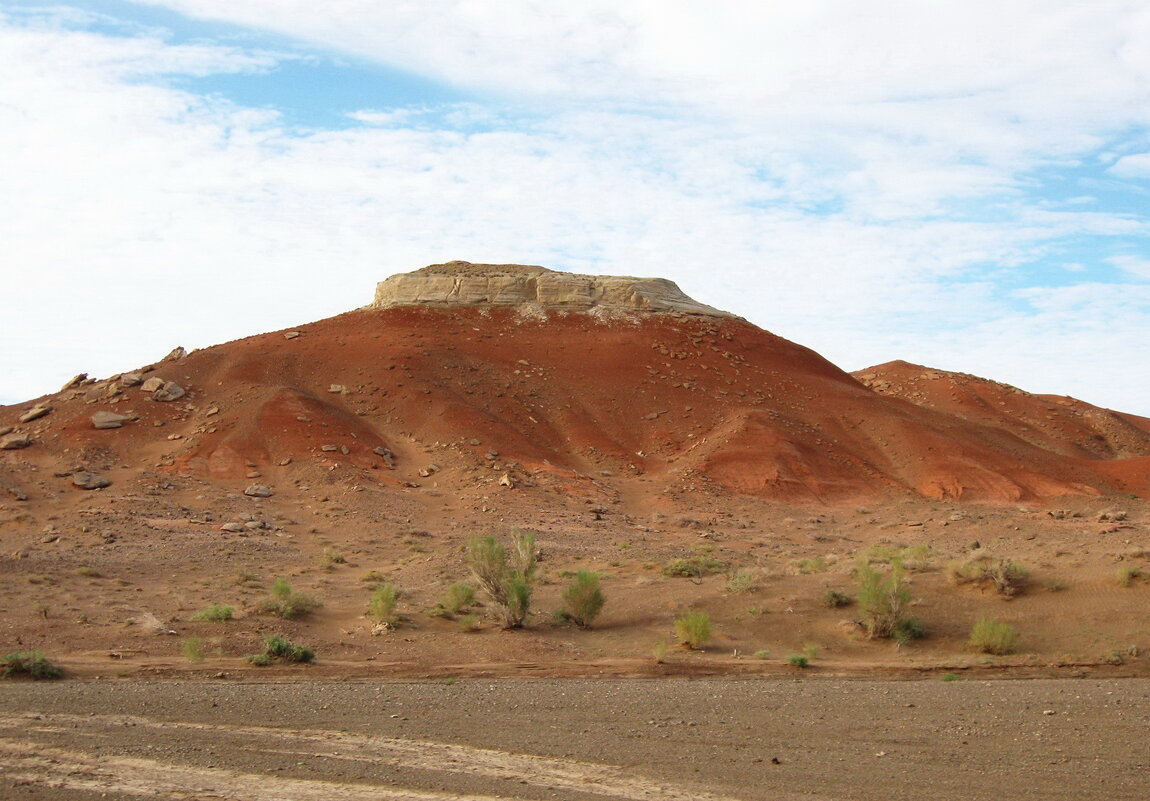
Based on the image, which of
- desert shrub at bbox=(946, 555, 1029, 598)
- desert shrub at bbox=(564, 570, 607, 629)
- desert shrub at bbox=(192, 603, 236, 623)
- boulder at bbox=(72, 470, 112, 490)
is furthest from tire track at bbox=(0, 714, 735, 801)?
boulder at bbox=(72, 470, 112, 490)

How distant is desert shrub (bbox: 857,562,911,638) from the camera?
64.2 ft

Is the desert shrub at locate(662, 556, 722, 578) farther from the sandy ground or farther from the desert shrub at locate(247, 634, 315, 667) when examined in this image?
the desert shrub at locate(247, 634, 315, 667)

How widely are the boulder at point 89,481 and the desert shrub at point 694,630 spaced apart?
83.6ft

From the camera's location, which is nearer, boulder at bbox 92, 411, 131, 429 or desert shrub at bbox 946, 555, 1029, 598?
desert shrub at bbox 946, 555, 1029, 598

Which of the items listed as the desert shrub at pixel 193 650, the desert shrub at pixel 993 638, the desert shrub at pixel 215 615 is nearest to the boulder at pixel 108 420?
the desert shrub at pixel 215 615

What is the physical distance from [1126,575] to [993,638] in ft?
12.3

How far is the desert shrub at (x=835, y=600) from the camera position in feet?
68.8

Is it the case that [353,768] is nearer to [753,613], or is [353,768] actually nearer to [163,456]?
[753,613]

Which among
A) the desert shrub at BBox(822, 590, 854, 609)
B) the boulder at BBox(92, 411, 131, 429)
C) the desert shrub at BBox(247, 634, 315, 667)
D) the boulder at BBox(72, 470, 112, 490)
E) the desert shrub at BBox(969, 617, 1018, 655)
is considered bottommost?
the desert shrub at BBox(969, 617, 1018, 655)

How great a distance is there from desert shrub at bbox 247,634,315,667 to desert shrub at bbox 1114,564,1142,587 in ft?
48.1

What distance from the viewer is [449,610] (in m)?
22.5

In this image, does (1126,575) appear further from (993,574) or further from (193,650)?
(193,650)

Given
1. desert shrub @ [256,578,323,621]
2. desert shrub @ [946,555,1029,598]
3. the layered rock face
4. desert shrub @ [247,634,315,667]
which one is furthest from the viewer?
the layered rock face

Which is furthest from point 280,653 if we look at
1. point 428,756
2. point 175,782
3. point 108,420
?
point 108,420
